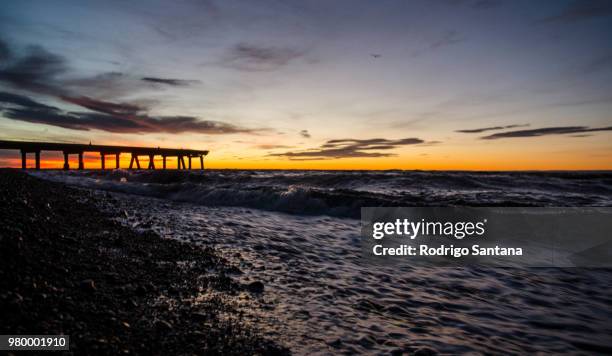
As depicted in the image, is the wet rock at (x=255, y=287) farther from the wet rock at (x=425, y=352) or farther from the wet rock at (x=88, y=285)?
the wet rock at (x=425, y=352)

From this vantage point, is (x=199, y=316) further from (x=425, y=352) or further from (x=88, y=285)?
(x=425, y=352)

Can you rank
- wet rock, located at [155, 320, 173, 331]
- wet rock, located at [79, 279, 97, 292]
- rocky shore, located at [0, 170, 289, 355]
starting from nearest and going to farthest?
rocky shore, located at [0, 170, 289, 355] → wet rock, located at [155, 320, 173, 331] → wet rock, located at [79, 279, 97, 292]

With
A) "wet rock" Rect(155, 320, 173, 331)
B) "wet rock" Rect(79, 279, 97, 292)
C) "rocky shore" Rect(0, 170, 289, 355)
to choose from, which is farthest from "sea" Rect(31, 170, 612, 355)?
"wet rock" Rect(79, 279, 97, 292)

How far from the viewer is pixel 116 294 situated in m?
3.00

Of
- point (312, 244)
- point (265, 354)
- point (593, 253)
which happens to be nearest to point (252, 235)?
point (312, 244)

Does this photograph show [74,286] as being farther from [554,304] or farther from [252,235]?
[554,304]

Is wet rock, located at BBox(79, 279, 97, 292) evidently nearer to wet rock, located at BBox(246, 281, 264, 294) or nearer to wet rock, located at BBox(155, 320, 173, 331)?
wet rock, located at BBox(155, 320, 173, 331)

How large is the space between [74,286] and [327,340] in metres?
2.40

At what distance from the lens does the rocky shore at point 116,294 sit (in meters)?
2.20

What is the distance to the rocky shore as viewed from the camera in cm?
220

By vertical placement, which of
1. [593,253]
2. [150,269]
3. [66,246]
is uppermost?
[66,246]

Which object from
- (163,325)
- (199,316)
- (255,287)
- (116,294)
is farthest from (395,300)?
(116,294)

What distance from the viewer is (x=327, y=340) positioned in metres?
2.74

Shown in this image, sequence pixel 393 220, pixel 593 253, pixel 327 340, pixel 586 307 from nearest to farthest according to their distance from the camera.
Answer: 1. pixel 327 340
2. pixel 586 307
3. pixel 593 253
4. pixel 393 220
